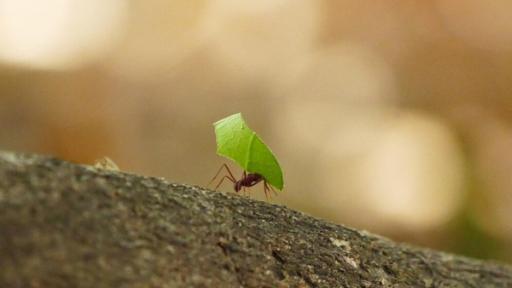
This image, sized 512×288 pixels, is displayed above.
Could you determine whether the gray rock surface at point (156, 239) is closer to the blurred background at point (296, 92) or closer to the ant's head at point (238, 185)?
the ant's head at point (238, 185)

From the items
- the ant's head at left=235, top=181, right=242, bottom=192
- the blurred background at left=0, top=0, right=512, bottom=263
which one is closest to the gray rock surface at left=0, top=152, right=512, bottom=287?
the ant's head at left=235, top=181, right=242, bottom=192

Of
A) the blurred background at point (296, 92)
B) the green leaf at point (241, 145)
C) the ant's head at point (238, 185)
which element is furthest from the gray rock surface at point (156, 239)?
the blurred background at point (296, 92)

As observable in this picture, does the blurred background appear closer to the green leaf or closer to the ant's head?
the ant's head

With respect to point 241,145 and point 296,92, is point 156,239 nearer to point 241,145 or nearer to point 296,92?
point 241,145

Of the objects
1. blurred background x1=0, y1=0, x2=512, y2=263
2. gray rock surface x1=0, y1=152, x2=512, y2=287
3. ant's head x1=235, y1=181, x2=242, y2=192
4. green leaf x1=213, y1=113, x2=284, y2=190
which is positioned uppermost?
blurred background x1=0, y1=0, x2=512, y2=263

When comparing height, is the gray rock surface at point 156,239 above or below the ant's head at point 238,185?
below

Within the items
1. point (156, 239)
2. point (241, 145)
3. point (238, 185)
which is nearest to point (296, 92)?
point (238, 185)
